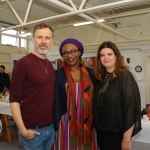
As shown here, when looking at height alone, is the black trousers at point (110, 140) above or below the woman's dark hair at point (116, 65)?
below

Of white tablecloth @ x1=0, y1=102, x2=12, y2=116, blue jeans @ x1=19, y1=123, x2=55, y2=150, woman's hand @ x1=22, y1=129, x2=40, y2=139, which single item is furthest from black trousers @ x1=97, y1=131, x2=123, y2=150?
white tablecloth @ x1=0, y1=102, x2=12, y2=116

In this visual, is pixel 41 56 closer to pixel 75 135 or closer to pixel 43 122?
pixel 43 122

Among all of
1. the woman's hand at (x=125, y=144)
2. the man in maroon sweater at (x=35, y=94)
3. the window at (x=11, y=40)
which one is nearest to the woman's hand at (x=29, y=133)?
the man in maroon sweater at (x=35, y=94)

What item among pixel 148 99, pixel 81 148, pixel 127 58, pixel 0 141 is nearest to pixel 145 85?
pixel 148 99

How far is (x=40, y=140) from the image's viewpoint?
1623 millimetres

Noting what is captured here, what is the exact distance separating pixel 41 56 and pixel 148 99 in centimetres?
670

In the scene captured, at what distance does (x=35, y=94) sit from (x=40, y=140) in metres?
0.41

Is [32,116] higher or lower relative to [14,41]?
lower

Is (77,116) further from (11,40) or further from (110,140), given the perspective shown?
(11,40)

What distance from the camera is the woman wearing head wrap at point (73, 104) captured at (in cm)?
178

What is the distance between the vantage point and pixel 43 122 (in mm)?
1619

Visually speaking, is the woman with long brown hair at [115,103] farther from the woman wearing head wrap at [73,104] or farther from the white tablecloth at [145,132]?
the white tablecloth at [145,132]

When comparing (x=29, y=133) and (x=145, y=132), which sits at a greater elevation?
(x=29, y=133)

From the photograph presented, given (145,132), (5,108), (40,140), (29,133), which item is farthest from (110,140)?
(5,108)
